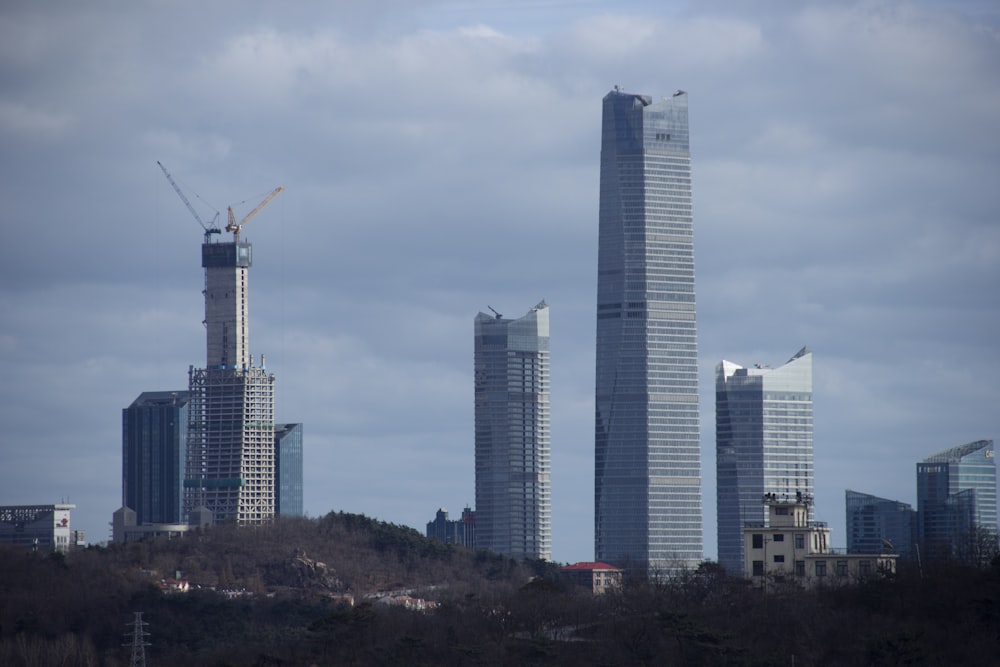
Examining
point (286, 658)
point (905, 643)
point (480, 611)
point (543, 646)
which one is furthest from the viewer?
point (480, 611)

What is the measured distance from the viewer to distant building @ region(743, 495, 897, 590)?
616ft

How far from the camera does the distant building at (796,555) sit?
616 ft

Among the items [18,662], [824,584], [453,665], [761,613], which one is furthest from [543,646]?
[18,662]

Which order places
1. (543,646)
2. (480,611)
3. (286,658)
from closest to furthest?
(543,646), (286,658), (480,611)

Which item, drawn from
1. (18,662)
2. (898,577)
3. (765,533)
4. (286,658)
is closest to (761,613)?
(898,577)

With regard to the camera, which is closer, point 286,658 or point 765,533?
point 286,658

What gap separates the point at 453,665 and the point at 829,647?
1304 inches

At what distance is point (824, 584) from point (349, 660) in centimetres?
4494

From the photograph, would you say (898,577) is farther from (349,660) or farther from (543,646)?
(349,660)

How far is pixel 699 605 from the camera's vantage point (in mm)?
179500

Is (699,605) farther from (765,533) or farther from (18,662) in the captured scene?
(18,662)

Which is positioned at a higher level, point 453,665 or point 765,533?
point 765,533

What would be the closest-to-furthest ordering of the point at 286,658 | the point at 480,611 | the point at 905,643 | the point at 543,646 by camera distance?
the point at 905,643 → the point at 543,646 → the point at 286,658 → the point at 480,611

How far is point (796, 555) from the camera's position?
19112cm
